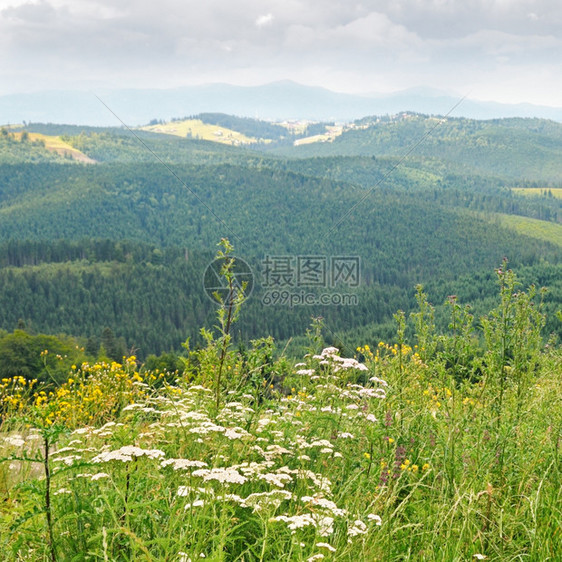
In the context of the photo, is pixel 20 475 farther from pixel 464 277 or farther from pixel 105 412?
pixel 464 277

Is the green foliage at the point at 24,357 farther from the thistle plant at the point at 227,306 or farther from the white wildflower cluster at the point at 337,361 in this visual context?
the thistle plant at the point at 227,306

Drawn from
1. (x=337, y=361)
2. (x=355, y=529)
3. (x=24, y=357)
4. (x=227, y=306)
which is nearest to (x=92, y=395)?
(x=227, y=306)

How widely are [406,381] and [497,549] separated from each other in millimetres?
3107

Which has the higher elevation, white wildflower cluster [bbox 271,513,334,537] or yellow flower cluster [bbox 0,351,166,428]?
white wildflower cluster [bbox 271,513,334,537]

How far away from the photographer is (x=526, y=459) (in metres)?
4.66

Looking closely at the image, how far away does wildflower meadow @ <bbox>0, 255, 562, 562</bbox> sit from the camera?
330 centimetres

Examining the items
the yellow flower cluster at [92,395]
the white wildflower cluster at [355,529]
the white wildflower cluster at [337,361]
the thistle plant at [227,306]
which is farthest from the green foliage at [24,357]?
the white wildflower cluster at [355,529]

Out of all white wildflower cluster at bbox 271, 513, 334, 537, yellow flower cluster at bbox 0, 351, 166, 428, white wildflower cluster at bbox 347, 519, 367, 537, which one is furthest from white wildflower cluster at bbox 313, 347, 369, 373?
white wildflower cluster at bbox 271, 513, 334, 537

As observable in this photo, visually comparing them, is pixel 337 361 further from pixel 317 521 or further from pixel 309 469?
pixel 317 521

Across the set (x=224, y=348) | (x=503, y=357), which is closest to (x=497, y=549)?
(x=503, y=357)

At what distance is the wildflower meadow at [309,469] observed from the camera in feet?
10.8

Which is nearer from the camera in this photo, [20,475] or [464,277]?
[20,475]

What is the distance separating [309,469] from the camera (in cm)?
478

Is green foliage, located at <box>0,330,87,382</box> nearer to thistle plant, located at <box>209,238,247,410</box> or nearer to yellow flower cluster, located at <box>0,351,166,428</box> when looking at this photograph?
yellow flower cluster, located at <box>0,351,166,428</box>
